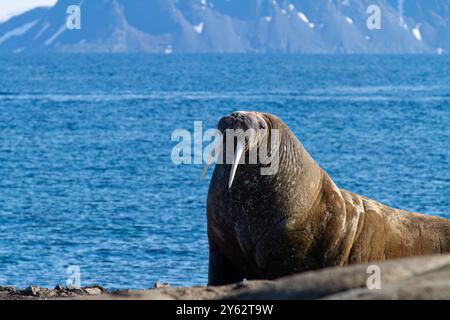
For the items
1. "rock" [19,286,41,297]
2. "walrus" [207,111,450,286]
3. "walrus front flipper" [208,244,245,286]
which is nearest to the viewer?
"walrus" [207,111,450,286]

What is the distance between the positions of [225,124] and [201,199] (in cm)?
2257

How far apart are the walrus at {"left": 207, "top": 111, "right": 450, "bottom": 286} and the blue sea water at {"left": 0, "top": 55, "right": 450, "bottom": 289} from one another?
9913 mm

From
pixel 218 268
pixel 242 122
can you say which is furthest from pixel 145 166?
pixel 242 122

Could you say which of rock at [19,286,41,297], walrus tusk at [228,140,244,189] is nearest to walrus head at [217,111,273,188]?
walrus tusk at [228,140,244,189]

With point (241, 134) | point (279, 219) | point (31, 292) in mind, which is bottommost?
point (31, 292)

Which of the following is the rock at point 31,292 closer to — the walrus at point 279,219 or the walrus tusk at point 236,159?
the walrus at point 279,219

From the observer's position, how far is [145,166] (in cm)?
3916

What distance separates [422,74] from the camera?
130 metres

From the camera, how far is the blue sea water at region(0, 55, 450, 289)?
22109 millimetres

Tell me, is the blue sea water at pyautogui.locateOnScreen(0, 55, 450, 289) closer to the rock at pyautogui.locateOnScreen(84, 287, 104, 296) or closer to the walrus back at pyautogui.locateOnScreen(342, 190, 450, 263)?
the rock at pyautogui.locateOnScreen(84, 287, 104, 296)

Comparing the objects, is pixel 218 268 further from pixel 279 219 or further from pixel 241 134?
pixel 241 134

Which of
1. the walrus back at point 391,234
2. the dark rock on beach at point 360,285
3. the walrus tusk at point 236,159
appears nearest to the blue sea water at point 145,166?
the walrus back at point 391,234

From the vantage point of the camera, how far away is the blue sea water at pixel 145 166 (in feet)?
72.5

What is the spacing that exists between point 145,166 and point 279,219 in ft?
100
